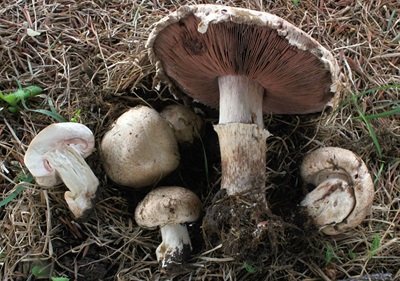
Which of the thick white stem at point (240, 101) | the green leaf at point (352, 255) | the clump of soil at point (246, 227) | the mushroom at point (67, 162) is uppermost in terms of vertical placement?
the thick white stem at point (240, 101)

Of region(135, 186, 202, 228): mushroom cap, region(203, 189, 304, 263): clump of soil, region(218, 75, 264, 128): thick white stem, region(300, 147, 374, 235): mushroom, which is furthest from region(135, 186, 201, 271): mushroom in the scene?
region(300, 147, 374, 235): mushroom

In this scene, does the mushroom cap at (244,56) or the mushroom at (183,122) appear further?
the mushroom at (183,122)

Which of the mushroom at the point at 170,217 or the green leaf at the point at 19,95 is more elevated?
the green leaf at the point at 19,95

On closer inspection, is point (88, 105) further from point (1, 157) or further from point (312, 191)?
point (312, 191)

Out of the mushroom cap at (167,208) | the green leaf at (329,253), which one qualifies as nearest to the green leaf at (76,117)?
the mushroom cap at (167,208)

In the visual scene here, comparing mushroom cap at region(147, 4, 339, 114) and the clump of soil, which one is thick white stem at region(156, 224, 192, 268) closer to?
the clump of soil

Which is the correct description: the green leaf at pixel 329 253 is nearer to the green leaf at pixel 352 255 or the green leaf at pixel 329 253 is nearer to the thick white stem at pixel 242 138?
the green leaf at pixel 352 255

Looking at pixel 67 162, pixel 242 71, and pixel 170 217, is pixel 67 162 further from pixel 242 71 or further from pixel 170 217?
pixel 242 71
